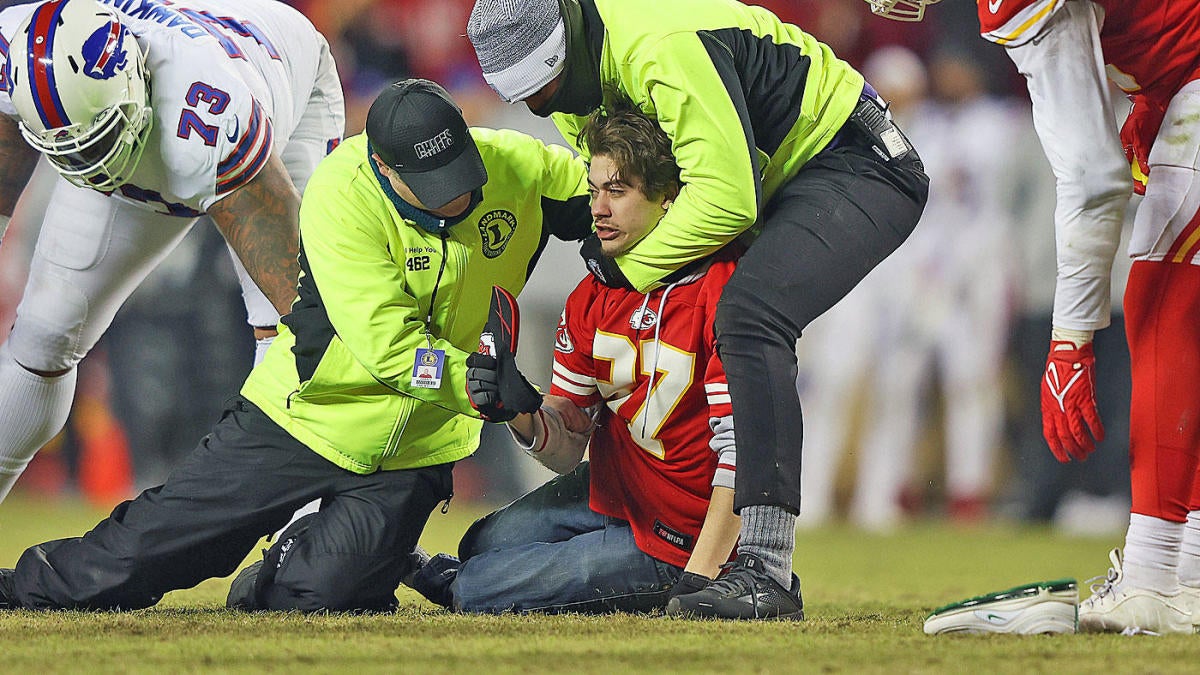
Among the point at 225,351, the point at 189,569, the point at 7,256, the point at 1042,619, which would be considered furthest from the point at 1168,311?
the point at 7,256

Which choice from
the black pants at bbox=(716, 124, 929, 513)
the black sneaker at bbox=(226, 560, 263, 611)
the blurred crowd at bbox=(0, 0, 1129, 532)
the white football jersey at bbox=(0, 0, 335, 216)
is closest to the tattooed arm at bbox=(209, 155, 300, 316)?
the white football jersey at bbox=(0, 0, 335, 216)

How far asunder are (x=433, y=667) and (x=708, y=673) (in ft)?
1.36

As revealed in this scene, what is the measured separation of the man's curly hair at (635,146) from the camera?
9.25 feet

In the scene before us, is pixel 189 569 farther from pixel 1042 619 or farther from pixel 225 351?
pixel 225 351

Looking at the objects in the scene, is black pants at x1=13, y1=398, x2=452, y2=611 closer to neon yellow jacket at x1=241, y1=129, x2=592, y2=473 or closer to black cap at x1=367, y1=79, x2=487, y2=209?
neon yellow jacket at x1=241, y1=129, x2=592, y2=473

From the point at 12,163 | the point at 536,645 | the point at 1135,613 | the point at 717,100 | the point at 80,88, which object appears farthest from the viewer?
the point at 12,163

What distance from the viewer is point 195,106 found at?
3.30 m

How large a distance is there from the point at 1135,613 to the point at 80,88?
249 cm

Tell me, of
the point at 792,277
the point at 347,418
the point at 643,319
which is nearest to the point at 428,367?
the point at 347,418

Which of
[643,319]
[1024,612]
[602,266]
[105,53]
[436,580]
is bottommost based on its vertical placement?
[436,580]

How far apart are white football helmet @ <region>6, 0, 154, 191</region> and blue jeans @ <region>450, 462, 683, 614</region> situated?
128cm

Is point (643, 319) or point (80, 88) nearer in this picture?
point (643, 319)

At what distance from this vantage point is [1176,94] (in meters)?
2.67

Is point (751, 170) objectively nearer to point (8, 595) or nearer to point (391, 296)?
point (391, 296)
